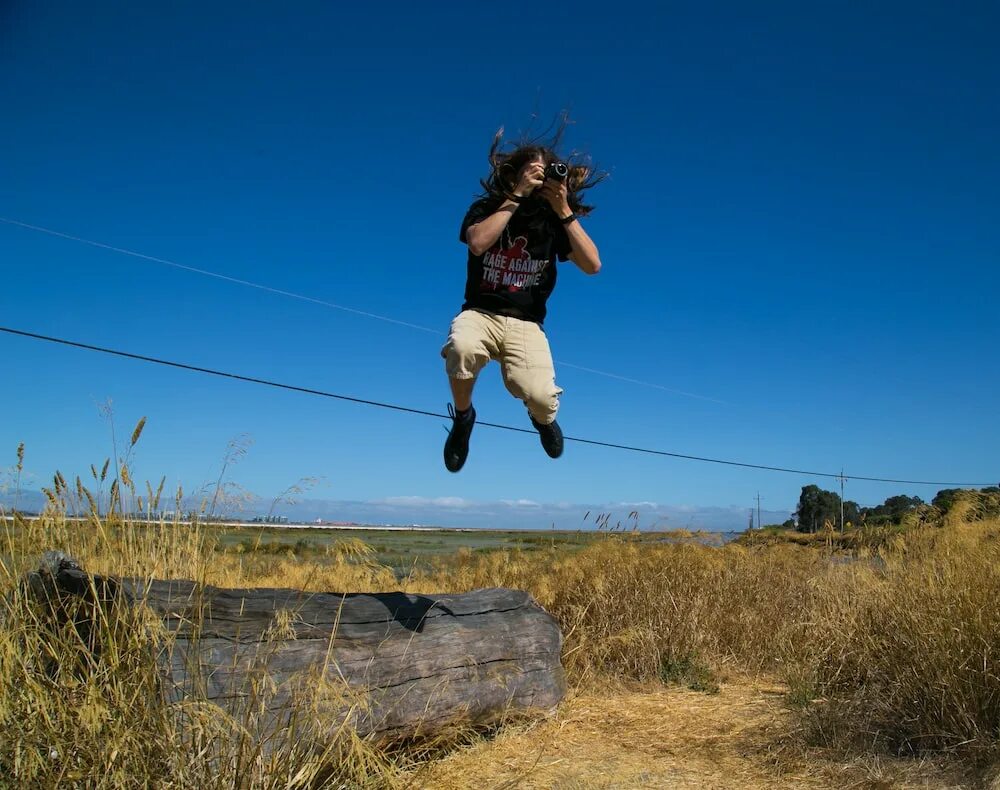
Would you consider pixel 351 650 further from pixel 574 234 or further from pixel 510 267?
pixel 574 234

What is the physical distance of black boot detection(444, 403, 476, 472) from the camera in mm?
4930

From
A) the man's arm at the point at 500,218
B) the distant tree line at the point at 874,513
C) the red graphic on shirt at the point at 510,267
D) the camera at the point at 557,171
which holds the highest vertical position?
the camera at the point at 557,171

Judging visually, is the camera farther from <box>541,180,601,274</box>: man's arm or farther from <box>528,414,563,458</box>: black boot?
<box>528,414,563,458</box>: black boot

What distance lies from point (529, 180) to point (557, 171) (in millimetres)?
167

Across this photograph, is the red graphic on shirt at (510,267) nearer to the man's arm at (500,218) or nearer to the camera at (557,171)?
the man's arm at (500,218)

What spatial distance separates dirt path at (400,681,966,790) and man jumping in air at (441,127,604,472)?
207 cm

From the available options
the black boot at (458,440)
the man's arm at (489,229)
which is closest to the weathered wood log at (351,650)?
the black boot at (458,440)

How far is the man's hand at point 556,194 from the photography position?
440 centimetres

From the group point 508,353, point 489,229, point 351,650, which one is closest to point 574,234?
point 489,229

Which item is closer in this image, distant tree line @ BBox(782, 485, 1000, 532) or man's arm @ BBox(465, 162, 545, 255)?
man's arm @ BBox(465, 162, 545, 255)

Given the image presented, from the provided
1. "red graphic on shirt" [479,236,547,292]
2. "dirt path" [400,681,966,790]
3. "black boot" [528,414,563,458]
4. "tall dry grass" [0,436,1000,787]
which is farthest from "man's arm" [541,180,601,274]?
"dirt path" [400,681,966,790]

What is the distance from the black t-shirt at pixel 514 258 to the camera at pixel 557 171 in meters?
0.20

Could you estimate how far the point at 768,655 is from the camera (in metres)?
7.07

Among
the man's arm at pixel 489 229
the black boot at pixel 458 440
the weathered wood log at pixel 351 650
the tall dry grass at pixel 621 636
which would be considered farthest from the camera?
the black boot at pixel 458 440
